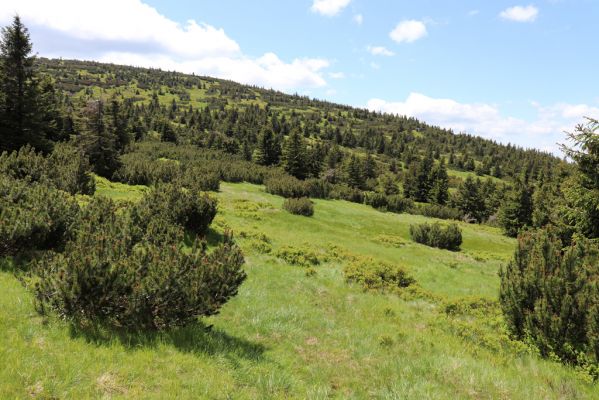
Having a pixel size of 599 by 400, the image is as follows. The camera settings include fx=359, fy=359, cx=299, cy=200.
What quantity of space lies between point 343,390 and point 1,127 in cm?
3994

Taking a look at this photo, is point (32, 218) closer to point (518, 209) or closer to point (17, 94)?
point (17, 94)

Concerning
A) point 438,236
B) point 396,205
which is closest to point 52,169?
point 438,236

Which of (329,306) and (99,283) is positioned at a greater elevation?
(99,283)

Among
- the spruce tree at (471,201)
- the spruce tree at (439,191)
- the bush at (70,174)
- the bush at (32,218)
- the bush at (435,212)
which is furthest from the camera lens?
the spruce tree at (439,191)

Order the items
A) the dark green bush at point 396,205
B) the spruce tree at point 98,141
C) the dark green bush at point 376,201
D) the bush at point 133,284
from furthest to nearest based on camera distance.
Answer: the dark green bush at point 396,205 → the dark green bush at point 376,201 → the spruce tree at point 98,141 → the bush at point 133,284

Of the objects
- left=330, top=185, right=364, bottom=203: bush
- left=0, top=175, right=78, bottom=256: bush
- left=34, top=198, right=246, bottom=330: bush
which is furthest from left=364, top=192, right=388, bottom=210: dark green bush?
left=34, top=198, right=246, bottom=330: bush

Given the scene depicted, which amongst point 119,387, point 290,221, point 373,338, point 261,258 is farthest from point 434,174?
point 119,387

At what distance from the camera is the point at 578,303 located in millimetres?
8906

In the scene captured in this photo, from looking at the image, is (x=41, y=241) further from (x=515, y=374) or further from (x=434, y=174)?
(x=434, y=174)

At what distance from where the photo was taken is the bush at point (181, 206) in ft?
53.3

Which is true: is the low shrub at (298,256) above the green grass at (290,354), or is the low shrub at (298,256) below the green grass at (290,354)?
below

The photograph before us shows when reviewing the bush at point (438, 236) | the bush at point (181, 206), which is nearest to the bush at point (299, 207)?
the bush at point (438, 236)

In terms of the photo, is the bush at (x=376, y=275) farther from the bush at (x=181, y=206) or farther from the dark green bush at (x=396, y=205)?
the dark green bush at (x=396, y=205)

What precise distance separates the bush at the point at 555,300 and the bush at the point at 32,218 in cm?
1342
